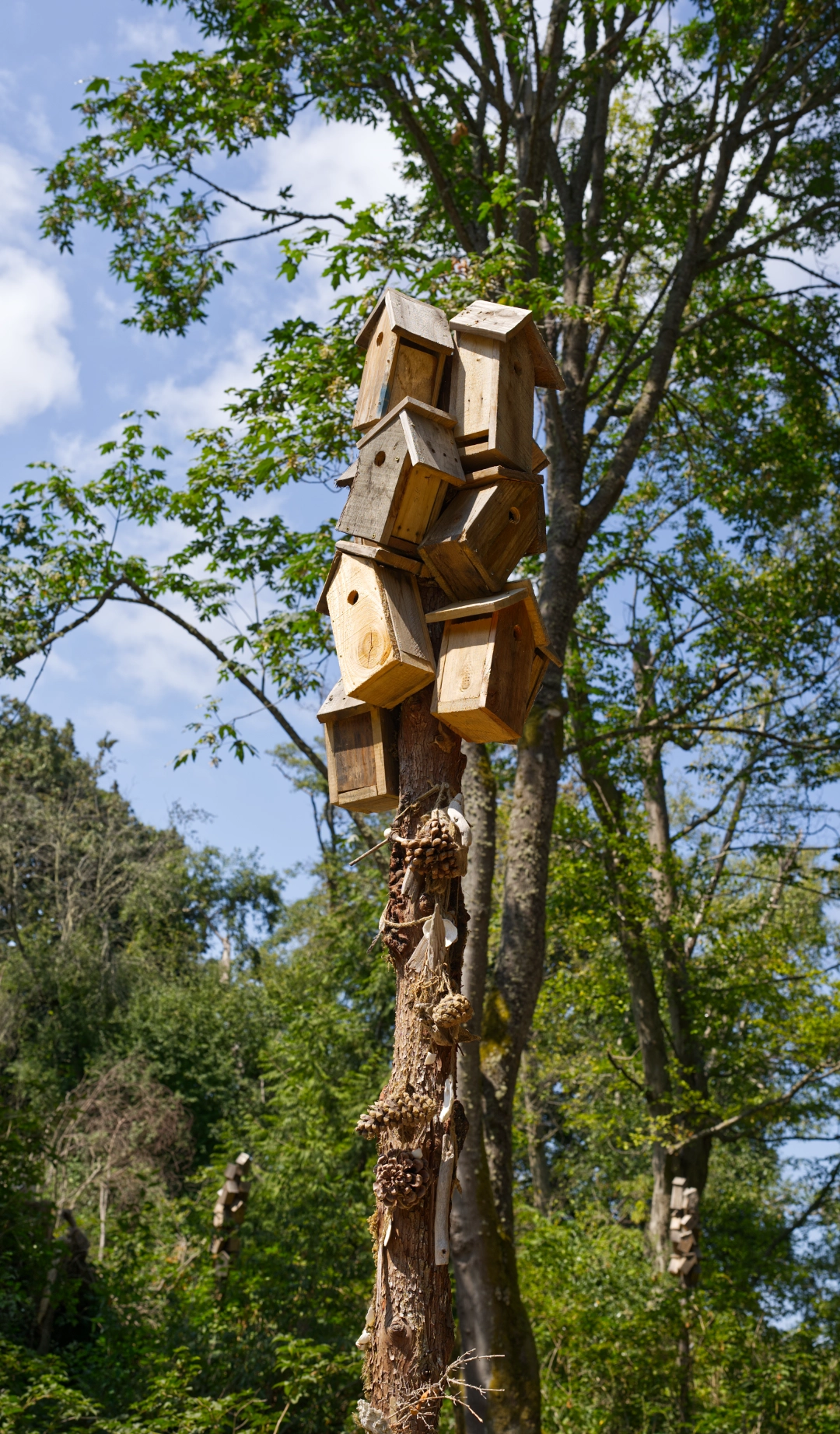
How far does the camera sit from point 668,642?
9914mm

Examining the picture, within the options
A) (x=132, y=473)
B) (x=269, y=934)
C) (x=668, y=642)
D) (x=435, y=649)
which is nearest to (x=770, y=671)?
(x=668, y=642)

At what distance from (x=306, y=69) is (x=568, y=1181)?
17.0 meters

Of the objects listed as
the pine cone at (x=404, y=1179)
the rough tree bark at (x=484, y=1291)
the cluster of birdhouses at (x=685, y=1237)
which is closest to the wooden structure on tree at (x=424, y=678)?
the pine cone at (x=404, y=1179)

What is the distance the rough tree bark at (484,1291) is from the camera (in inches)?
171

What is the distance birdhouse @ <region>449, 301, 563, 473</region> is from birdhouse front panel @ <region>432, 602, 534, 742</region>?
0.35 meters

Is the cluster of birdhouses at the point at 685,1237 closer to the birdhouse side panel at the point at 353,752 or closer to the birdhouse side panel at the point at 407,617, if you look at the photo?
the birdhouse side panel at the point at 353,752

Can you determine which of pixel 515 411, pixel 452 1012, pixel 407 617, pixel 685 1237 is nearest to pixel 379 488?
pixel 407 617

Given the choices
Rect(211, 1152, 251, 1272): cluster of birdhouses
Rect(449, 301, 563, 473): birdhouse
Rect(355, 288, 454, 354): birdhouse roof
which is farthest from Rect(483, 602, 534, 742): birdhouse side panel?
Rect(211, 1152, 251, 1272): cluster of birdhouses

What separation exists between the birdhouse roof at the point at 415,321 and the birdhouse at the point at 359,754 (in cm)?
76

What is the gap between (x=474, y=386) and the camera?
229 cm

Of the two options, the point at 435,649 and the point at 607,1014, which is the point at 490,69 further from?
the point at 607,1014

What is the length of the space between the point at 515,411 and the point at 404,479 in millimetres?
357

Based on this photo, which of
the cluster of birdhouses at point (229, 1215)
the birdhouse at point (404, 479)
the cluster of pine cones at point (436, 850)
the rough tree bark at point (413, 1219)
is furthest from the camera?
the cluster of birdhouses at point (229, 1215)

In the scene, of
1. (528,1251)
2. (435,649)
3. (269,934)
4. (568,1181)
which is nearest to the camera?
(435,649)
